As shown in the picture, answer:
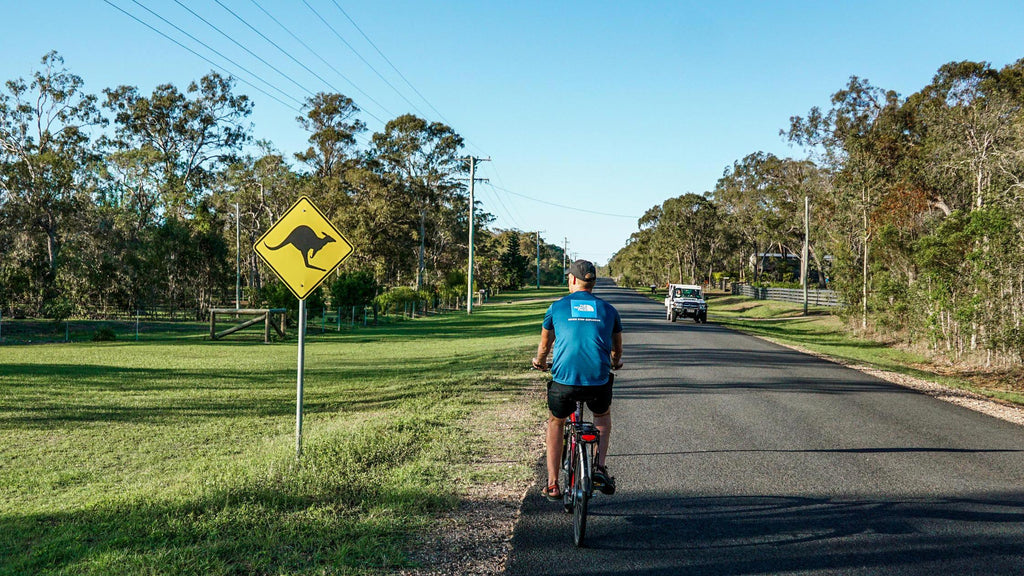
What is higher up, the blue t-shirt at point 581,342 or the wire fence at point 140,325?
the blue t-shirt at point 581,342

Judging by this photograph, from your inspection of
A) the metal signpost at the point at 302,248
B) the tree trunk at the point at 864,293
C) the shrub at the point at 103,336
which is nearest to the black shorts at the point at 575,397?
the metal signpost at the point at 302,248

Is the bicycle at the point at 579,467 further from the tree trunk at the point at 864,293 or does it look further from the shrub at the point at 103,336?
the tree trunk at the point at 864,293

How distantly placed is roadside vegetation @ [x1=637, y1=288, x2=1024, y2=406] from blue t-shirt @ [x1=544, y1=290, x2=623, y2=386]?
36.8 feet

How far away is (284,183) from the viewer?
5222 centimetres

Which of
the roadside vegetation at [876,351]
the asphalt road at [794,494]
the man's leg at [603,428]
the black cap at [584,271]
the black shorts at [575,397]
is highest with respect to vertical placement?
the black cap at [584,271]

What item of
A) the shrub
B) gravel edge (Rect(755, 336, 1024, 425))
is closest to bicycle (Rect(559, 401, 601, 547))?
gravel edge (Rect(755, 336, 1024, 425))

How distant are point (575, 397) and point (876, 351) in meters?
22.6

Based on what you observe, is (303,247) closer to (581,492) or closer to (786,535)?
(581,492)

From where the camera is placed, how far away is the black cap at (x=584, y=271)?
216 inches

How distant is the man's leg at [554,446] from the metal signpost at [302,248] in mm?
3171

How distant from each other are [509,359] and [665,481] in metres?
11.8

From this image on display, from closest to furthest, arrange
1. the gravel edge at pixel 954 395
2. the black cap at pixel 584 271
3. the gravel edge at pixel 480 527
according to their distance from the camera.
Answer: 1. the gravel edge at pixel 480 527
2. the black cap at pixel 584 271
3. the gravel edge at pixel 954 395

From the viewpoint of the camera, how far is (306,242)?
300 inches

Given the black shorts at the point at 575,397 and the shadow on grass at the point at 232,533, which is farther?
the black shorts at the point at 575,397
